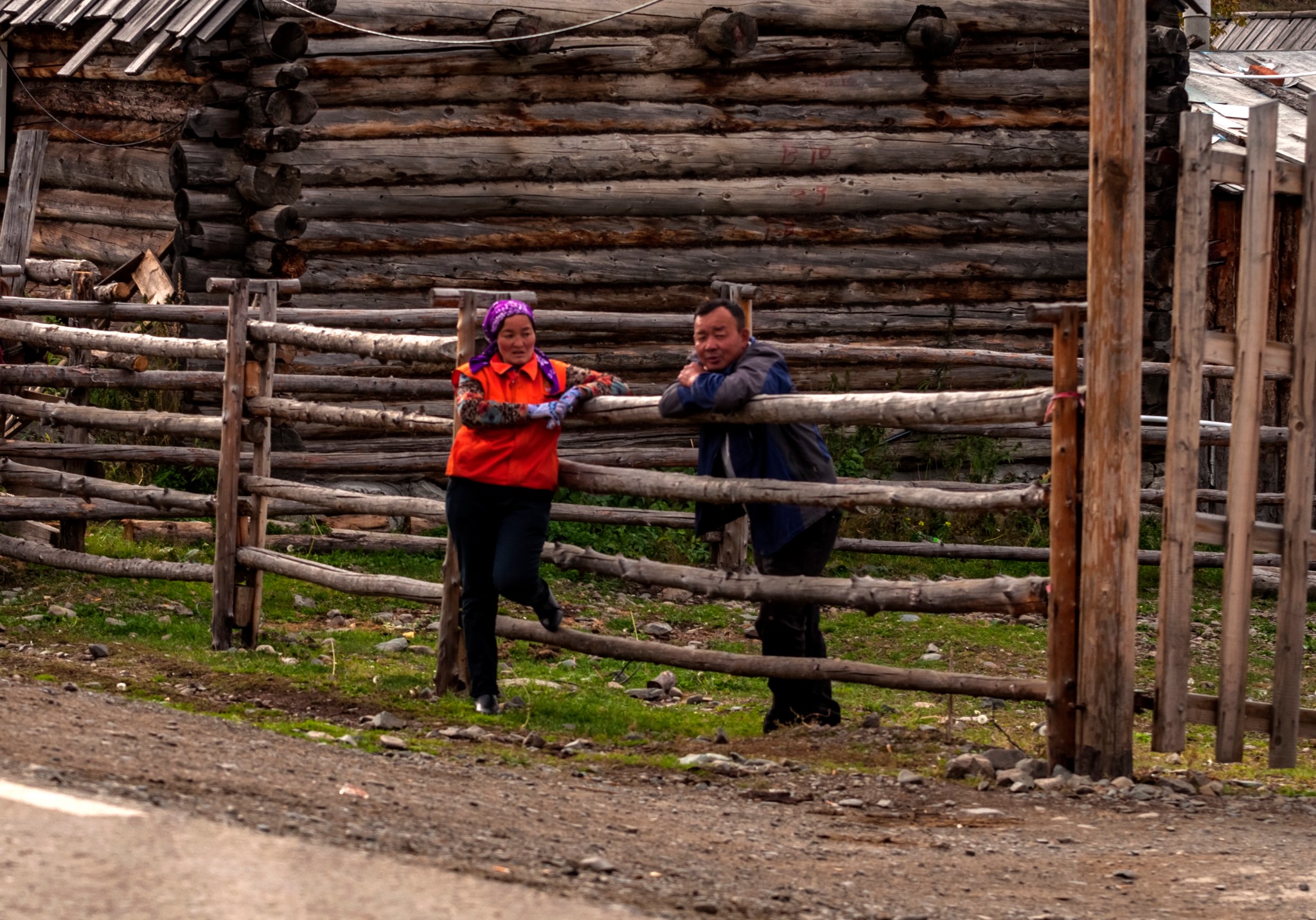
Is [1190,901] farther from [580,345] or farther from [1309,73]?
[1309,73]

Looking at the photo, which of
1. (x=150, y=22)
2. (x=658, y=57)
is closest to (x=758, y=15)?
(x=658, y=57)

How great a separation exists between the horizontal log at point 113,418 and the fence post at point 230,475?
0.71 feet

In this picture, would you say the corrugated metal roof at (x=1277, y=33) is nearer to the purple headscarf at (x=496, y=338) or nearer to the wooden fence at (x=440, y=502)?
the wooden fence at (x=440, y=502)

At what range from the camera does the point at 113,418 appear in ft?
30.3

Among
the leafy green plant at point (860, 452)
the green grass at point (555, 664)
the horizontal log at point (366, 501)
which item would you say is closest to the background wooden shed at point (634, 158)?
the leafy green plant at point (860, 452)

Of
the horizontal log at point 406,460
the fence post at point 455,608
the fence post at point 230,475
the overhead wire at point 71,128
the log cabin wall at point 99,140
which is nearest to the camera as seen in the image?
the fence post at point 455,608

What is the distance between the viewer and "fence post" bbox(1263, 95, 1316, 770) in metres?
5.86

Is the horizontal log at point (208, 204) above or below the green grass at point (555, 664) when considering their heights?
above

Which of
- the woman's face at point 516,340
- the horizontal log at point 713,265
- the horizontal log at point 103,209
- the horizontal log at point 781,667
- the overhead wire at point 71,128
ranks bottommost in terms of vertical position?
the horizontal log at point 781,667

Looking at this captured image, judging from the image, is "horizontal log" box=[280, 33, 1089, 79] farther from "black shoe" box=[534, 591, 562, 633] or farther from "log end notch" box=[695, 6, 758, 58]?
"black shoe" box=[534, 591, 562, 633]

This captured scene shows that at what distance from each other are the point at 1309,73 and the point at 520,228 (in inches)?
459

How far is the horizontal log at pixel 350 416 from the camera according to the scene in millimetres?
7691

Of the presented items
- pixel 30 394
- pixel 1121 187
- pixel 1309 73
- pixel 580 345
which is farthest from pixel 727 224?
pixel 1309 73

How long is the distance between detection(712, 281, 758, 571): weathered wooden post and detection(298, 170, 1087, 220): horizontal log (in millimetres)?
1856
